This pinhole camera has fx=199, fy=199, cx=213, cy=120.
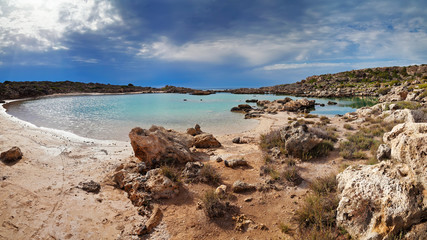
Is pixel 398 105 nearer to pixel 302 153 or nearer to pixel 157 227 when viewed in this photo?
pixel 302 153

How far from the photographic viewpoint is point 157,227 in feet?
13.3

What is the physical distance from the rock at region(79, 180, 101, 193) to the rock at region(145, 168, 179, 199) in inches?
54.6

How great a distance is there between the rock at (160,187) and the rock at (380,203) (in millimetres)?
3684

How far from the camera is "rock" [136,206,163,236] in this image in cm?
387

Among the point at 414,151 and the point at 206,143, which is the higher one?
the point at 414,151

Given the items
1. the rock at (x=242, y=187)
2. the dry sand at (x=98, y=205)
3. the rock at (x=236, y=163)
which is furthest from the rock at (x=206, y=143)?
the rock at (x=242, y=187)

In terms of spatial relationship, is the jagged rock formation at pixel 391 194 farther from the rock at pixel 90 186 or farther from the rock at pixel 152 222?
the rock at pixel 90 186

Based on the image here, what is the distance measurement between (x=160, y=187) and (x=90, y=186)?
6.60 ft

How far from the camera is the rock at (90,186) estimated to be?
17.6ft

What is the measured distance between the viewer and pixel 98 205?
4762 mm

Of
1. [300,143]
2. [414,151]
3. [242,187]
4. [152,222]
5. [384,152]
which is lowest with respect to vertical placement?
[152,222]

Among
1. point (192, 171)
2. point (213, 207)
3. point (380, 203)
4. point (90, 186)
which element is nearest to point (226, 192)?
point (213, 207)

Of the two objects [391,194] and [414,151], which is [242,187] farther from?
[414,151]

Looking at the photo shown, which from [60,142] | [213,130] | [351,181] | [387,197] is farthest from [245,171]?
[60,142]
